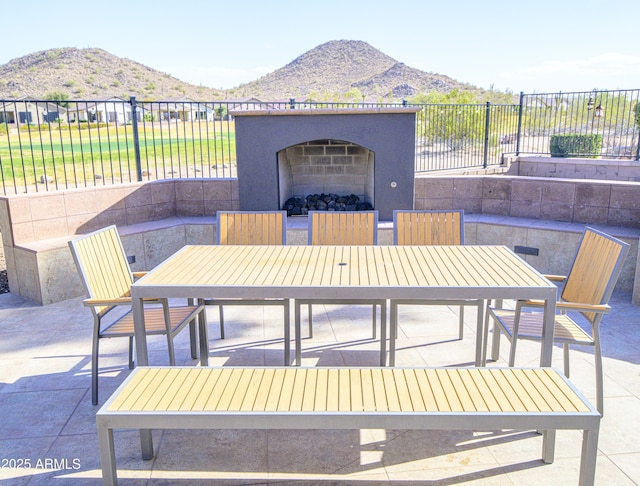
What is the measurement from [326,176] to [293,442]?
4.88 metres

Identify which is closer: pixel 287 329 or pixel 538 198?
pixel 287 329

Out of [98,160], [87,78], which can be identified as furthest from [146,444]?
[87,78]

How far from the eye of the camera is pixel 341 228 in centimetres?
430

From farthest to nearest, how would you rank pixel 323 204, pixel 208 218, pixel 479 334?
1. pixel 323 204
2. pixel 208 218
3. pixel 479 334

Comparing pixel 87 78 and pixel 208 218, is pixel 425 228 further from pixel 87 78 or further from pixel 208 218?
pixel 87 78

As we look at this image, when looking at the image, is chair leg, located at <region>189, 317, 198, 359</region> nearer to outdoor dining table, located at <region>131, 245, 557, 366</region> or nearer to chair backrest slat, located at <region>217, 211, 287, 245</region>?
outdoor dining table, located at <region>131, 245, 557, 366</region>

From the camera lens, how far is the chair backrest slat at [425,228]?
4.31 metres

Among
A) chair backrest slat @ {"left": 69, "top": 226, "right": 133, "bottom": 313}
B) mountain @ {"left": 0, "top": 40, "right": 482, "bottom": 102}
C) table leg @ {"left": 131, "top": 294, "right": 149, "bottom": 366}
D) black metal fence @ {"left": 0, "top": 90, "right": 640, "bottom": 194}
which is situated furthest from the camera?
mountain @ {"left": 0, "top": 40, "right": 482, "bottom": 102}

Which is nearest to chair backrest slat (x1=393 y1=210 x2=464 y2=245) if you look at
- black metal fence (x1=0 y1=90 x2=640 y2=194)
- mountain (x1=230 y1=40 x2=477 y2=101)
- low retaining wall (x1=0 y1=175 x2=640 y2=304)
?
low retaining wall (x1=0 y1=175 x2=640 y2=304)

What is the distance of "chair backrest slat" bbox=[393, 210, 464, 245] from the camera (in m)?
4.31

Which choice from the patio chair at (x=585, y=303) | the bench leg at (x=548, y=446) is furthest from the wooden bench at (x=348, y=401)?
the patio chair at (x=585, y=303)

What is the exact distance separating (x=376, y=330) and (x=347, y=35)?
70.7 m

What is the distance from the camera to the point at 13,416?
308 centimetres

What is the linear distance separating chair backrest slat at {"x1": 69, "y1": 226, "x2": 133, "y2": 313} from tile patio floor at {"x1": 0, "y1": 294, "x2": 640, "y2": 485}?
2.00 feet
